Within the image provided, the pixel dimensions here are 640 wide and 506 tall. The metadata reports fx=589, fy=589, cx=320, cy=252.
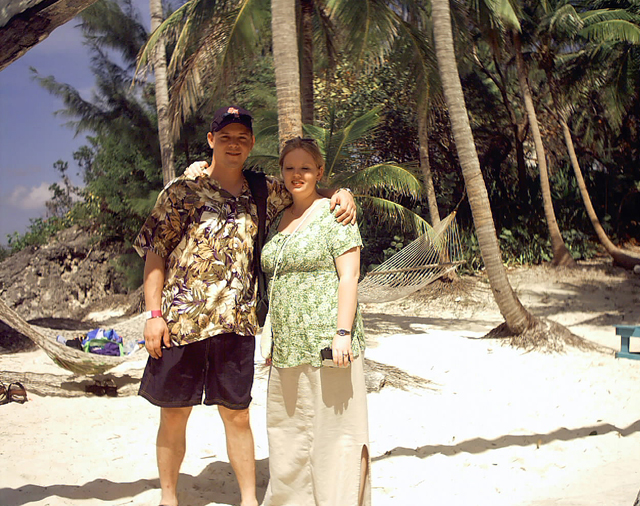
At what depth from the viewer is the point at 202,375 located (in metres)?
2.22

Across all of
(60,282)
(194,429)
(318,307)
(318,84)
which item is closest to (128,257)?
(60,282)

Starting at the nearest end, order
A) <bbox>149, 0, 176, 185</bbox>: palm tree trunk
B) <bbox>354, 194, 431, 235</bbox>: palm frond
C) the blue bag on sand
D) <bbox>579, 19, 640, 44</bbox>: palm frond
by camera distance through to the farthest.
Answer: the blue bag on sand, <bbox>354, 194, 431, 235</bbox>: palm frond, <bbox>149, 0, 176, 185</bbox>: palm tree trunk, <bbox>579, 19, 640, 44</bbox>: palm frond

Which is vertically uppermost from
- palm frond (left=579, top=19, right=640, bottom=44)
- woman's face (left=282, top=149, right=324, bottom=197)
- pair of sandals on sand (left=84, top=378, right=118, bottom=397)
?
palm frond (left=579, top=19, right=640, bottom=44)

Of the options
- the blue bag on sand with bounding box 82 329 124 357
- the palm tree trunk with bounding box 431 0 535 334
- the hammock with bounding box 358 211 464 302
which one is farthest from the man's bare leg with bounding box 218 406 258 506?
the hammock with bounding box 358 211 464 302

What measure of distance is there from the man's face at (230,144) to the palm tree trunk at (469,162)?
3916 millimetres

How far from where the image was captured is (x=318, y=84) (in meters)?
12.7

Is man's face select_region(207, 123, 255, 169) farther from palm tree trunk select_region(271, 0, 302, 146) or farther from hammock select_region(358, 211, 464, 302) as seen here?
hammock select_region(358, 211, 464, 302)

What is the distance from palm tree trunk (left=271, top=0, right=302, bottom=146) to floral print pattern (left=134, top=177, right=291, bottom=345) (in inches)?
106

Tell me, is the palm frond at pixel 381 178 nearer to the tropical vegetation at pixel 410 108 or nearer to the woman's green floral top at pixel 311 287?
the tropical vegetation at pixel 410 108

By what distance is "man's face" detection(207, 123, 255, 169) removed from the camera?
7.38 ft

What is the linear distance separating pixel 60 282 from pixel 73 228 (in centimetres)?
189

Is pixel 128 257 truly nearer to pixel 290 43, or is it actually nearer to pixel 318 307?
pixel 290 43

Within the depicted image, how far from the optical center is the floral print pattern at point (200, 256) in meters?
2.18

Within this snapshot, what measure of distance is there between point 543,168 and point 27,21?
10756 millimetres
